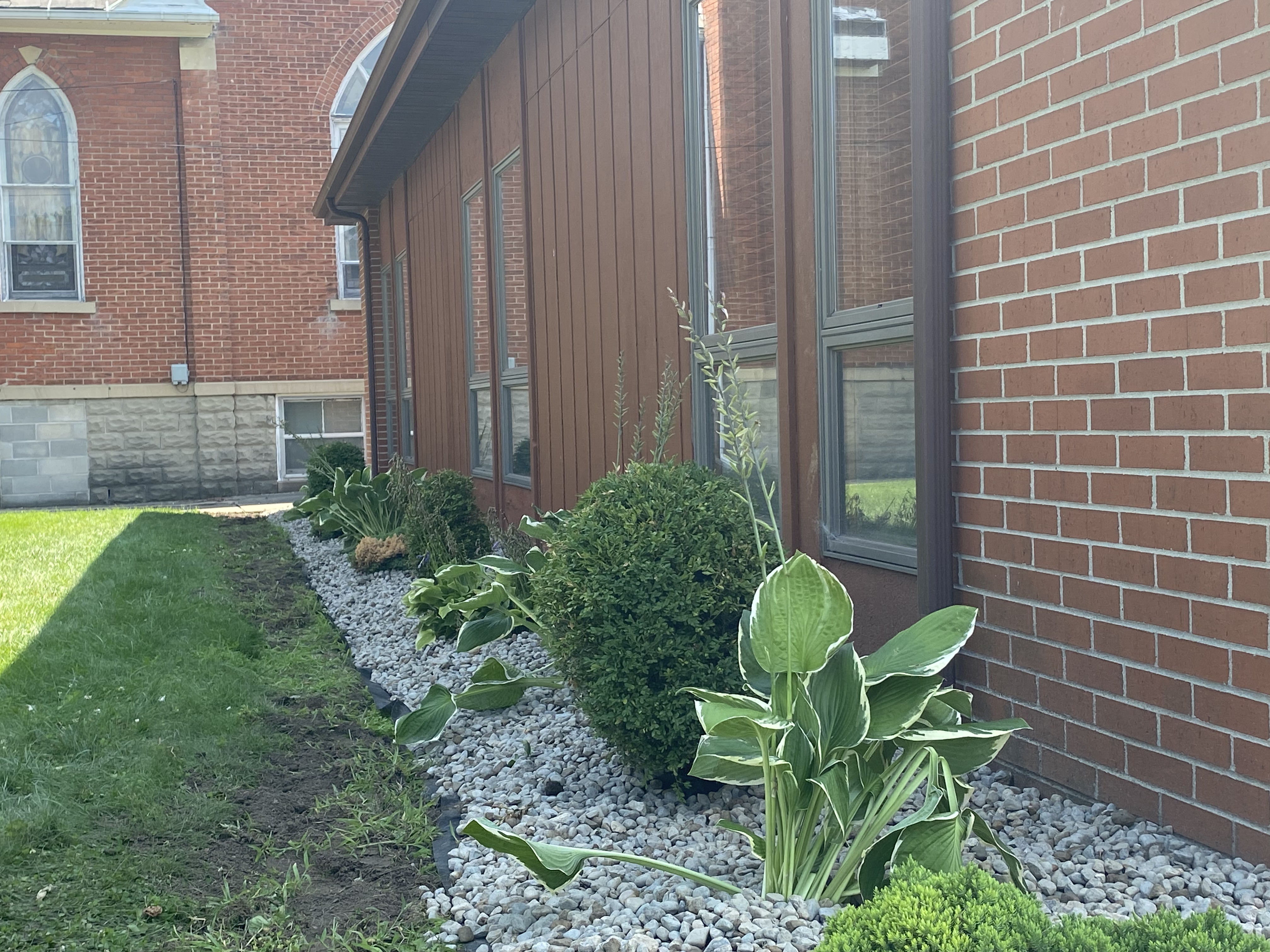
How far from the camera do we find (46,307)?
15.4 m

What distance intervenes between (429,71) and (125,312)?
9.36m

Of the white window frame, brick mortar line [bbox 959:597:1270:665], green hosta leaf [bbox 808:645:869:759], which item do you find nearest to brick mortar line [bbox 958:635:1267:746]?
brick mortar line [bbox 959:597:1270:665]

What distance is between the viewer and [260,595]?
752cm

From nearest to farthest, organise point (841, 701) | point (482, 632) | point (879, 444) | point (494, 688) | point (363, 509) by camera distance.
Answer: point (841, 701) → point (879, 444) → point (494, 688) → point (482, 632) → point (363, 509)

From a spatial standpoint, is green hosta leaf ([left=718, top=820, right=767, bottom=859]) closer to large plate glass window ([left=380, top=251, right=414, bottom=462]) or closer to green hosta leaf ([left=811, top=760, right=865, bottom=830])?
green hosta leaf ([left=811, top=760, right=865, bottom=830])

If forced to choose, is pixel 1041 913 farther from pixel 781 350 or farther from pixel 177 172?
pixel 177 172

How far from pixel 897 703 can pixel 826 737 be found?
→ 0.16 m

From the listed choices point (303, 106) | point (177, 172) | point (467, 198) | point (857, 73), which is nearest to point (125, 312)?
point (177, 172)

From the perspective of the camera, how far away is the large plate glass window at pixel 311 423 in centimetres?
1647

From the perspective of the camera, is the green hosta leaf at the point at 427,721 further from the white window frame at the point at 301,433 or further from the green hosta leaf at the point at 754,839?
the white window frame at the point at 301,433

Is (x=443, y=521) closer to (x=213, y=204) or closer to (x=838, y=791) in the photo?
(x=838, y=791)

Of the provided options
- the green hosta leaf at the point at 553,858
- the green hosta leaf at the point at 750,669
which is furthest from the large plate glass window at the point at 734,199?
the green hosta leaf at the point at 553,858

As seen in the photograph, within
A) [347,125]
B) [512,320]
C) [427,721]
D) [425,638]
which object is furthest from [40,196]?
[427,721]

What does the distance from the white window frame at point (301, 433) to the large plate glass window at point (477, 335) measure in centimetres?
756
